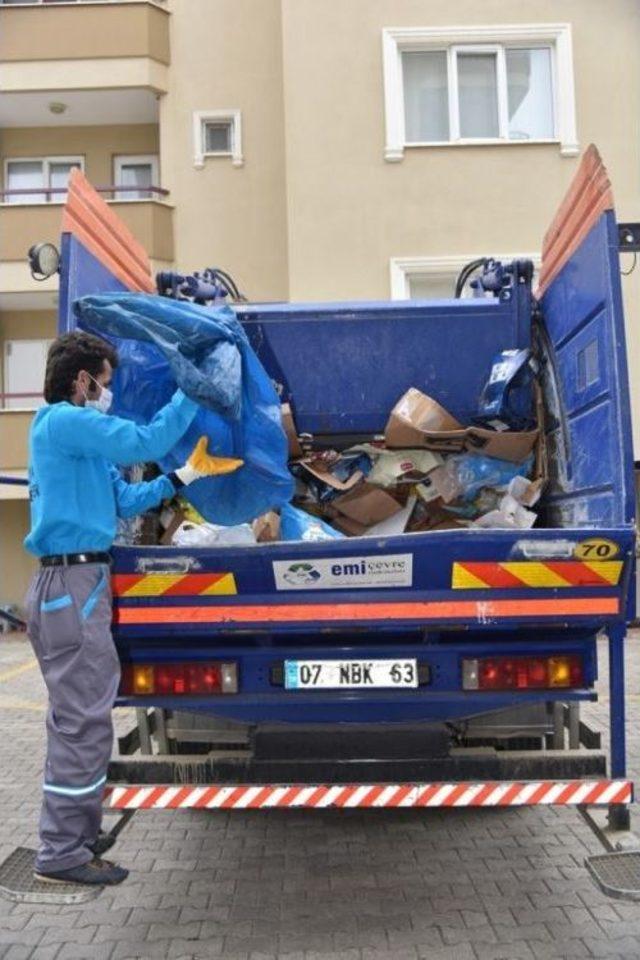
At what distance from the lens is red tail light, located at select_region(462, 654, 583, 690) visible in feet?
12.5

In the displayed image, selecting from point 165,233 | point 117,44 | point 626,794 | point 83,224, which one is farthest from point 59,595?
point 117,44

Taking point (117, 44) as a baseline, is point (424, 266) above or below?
below

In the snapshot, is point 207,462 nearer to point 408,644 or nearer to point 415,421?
point 408,644

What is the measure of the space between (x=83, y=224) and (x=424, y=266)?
10208 mm

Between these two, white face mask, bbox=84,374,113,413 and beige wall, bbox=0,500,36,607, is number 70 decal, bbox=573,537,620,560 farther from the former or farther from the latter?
beige wall, bbox=0,500,36,607

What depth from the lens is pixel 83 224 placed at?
14.4 feet

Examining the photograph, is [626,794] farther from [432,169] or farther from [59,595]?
[432,169]

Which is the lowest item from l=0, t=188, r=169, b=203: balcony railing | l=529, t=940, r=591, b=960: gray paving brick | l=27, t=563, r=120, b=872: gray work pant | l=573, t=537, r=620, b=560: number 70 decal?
l=529, t=940, r=591, b=960: gray paving brick

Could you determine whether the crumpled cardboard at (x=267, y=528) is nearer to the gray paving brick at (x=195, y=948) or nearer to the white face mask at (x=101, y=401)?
the white face mask at (x=101, y=401)

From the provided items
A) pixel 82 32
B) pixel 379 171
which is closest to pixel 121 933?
pixel 379 171

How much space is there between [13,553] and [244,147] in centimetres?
709

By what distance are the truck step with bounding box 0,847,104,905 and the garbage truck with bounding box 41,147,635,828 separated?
36 centimetres

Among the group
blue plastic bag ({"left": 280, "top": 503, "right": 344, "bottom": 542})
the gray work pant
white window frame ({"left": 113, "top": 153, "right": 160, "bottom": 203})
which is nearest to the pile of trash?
blue plastic bag ({"left": 280, "top": 503, "right": 344, "bottom": 542})

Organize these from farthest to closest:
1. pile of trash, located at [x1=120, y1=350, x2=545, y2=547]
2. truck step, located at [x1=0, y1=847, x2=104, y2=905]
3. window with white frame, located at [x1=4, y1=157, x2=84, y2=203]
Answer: window with white frame, located at [x1=4, y1=157, x2=84, y2=203]
pile of trash, located at [x1=120, y1=350, x2=545, y2=547]
truck step, located at [x1=0, y1=847, x2=104, y2=905]
